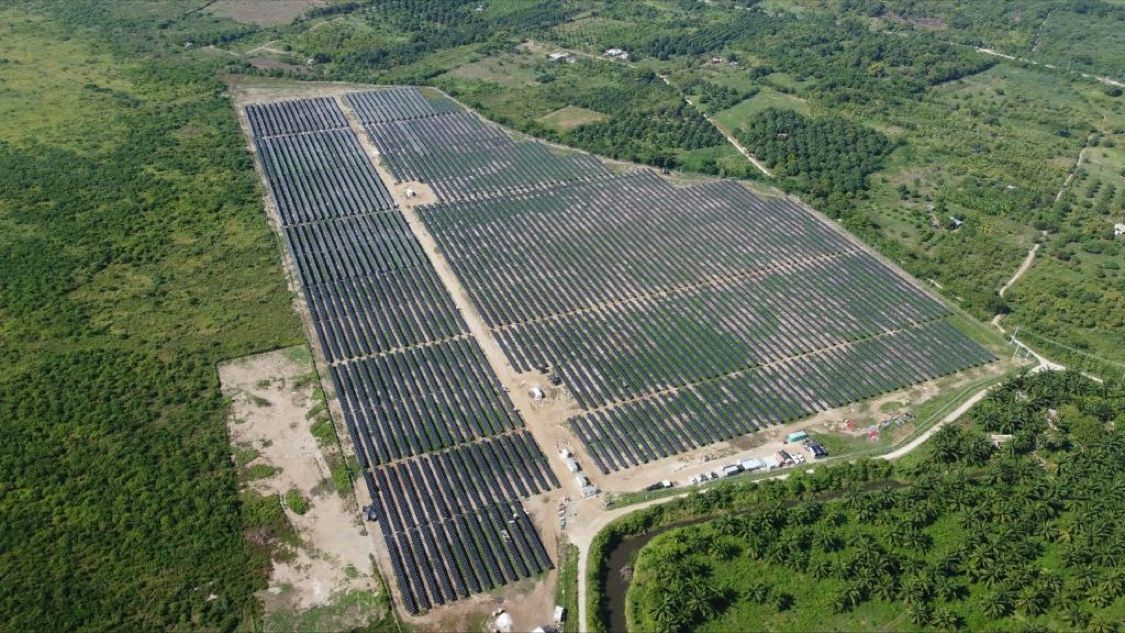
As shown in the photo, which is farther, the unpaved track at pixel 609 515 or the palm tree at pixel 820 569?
the palm tree at pixel 820 569

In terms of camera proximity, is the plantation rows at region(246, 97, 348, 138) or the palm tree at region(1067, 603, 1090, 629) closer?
the palm tree at region(1067, 603, 1090, 629)

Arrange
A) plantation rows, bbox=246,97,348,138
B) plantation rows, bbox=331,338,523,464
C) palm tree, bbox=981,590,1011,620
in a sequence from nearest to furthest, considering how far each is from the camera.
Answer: palm tree, bbox=981,590,1011,620 → plantation rows, bbox=331,338,523,464 → plantation rows, bbox=246,97,348,138

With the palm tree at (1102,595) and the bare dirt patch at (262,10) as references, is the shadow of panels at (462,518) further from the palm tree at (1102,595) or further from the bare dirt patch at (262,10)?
the bare dirt patch at (262,10)

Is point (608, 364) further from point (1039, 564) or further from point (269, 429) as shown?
point (1039, 564)

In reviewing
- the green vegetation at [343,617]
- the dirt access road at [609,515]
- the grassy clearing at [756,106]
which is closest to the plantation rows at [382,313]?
the dirt access road at [609,515]

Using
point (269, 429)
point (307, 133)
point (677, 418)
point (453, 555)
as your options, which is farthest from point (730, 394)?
point (307, 133)

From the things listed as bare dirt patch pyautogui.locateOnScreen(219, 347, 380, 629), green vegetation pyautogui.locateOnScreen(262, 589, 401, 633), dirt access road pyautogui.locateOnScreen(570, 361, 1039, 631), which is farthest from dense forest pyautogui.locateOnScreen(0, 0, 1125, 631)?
green vegetation pyautogui.locateOnScreen(262, 589, 401, 633)

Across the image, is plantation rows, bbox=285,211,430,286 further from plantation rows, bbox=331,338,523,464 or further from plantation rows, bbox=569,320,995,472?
plantation rows, bbox=569,320,995,472

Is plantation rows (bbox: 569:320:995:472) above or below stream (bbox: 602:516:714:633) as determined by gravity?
above
